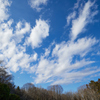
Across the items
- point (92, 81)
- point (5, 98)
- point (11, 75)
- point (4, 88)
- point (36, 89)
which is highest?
point (92, 81)

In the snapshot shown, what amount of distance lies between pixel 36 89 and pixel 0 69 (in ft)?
44.2

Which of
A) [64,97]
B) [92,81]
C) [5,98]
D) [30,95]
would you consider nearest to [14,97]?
[5,98]

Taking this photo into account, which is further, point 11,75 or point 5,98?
point 11,75

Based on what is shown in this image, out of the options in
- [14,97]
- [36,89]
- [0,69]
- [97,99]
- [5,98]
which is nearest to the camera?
[5,98]

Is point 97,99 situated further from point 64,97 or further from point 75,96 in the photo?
point 64,97

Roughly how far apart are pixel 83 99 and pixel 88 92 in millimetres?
1473

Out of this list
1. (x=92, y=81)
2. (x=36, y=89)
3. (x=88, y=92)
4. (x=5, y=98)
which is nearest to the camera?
(x=5, y=98)

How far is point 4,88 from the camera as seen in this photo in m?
7.01

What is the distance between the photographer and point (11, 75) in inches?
1062

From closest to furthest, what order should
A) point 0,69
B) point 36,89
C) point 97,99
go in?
point 97,99
point 36,89
point 0,69

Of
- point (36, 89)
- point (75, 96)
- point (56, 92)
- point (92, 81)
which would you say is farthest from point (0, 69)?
point (92, 81)

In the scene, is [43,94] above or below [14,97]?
above

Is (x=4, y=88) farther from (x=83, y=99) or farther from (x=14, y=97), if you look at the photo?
(x=83, y=99)

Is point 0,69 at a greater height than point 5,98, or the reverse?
point 0,69
